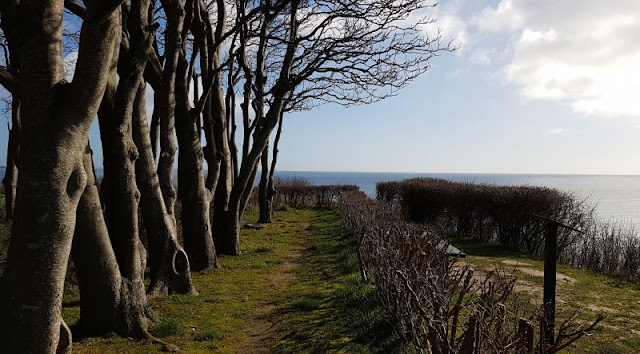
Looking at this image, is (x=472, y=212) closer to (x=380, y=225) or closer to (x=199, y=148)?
(x=380, y=225)

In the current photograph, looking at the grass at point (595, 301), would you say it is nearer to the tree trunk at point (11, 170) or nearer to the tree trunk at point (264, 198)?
the tree trunk at point (264, 198)

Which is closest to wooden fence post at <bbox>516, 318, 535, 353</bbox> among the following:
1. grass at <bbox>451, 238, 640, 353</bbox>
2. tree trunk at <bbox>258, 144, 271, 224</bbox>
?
grass at <bbox>451, 238, 640, 353</bbox>

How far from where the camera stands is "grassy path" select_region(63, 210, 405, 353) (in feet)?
18.1

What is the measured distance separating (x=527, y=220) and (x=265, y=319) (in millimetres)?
12041

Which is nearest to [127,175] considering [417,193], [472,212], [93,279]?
[93,279]

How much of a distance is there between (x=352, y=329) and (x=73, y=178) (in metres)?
3.84

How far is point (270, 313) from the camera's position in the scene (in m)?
7.12

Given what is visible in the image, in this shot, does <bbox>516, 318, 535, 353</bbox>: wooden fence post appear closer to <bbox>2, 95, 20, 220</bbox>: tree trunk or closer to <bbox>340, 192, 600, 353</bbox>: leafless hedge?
<bbox>340, 192, 600, 353</bbox>: leafless hedge

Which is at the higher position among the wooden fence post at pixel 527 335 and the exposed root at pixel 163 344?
the wooden fence post at pixel 527 335

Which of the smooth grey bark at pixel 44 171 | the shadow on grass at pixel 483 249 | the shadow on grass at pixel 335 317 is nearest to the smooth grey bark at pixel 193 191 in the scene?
the shadow on grass at pixel 335 317

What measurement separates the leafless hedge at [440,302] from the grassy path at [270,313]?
19.7 inches

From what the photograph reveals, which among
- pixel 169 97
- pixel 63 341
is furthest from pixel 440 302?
pixel 169 97

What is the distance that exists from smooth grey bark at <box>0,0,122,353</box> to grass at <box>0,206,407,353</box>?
1.58 m

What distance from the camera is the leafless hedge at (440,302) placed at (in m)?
3.19
